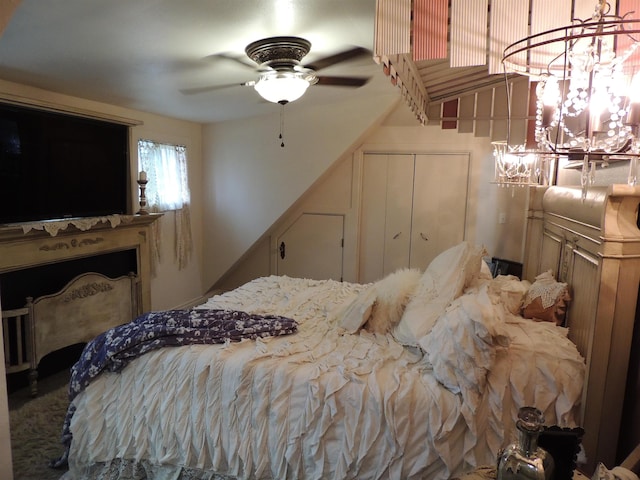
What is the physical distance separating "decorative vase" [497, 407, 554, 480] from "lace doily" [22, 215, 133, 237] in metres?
3.02

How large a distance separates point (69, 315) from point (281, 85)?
2.35 meters

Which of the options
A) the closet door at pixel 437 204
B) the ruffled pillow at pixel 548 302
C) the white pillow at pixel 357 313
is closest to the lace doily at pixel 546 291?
the ruffled pillow at pixel 548 302

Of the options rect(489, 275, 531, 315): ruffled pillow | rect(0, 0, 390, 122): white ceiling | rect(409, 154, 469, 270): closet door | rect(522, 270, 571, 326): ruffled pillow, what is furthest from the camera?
rect(409, 154, 469, 270): closet door

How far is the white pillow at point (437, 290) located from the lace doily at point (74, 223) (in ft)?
8.07

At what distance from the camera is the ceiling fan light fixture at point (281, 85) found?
7.99 feet

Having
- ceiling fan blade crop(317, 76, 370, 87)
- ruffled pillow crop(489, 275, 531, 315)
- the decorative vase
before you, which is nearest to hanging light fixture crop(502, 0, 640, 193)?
the decorative vase

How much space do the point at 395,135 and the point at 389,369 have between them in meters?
3.35

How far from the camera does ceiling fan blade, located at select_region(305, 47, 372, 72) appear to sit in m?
2.64

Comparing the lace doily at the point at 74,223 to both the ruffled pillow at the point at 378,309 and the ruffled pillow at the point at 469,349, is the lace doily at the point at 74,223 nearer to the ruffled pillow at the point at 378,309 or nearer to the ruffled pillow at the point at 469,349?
the ruffled pillow at the point at 378,309

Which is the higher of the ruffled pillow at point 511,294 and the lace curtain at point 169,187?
the lace curtain at point 169,187

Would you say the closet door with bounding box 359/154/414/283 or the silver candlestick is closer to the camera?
the silver candlestick

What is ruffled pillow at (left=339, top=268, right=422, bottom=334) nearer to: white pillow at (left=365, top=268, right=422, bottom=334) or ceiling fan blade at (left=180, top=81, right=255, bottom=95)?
white pillow at (left=365, top=268, right=422, bottom=334)

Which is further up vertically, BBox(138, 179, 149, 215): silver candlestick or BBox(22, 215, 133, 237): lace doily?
BBox(138, 179, 149, 215): silver candlestick

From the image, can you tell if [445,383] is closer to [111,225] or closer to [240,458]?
[240,458]
